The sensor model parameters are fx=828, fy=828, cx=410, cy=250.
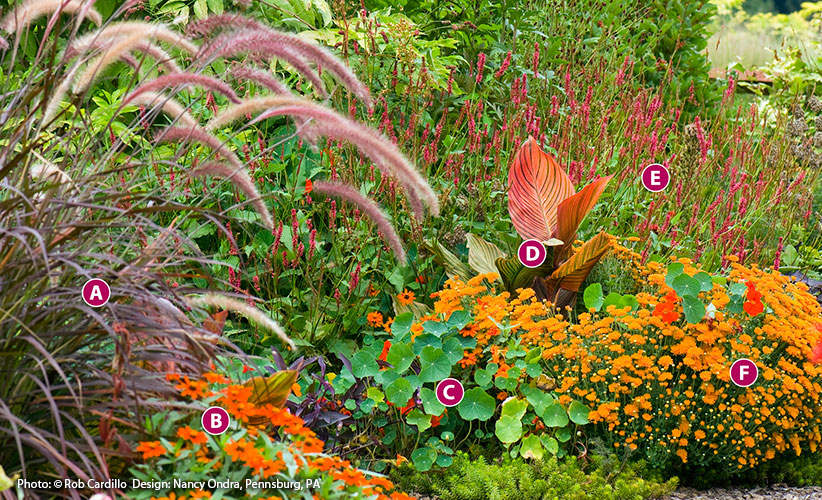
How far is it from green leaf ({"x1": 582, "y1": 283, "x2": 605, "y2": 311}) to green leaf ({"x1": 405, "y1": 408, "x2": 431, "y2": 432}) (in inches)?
34.4

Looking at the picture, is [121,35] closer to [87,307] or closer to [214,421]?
[87,307]

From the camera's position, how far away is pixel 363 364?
3104 millimetres

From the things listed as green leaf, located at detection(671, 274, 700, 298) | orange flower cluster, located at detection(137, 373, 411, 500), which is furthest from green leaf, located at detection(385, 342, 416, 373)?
green leaf, located at detection(671, 274, 700, 298)

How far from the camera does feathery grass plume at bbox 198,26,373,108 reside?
2141 millimetres

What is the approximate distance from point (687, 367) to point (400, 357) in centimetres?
110

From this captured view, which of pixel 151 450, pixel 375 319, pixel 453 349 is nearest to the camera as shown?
pixel 151 450

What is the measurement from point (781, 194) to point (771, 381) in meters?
1.88

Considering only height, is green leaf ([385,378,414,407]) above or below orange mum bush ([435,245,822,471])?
below

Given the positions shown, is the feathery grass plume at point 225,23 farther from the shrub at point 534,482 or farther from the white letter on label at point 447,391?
the shrub at point 534,482

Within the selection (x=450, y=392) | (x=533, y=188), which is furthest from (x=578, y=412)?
(x=533, y=188)

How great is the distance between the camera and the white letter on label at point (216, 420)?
1.97 metres

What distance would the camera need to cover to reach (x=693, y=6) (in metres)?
6.88

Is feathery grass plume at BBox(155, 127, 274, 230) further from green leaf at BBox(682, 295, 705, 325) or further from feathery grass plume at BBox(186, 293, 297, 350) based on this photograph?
green leaf at BBox(682, 295, 705, 325)

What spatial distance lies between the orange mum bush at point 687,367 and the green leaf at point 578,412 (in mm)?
37
